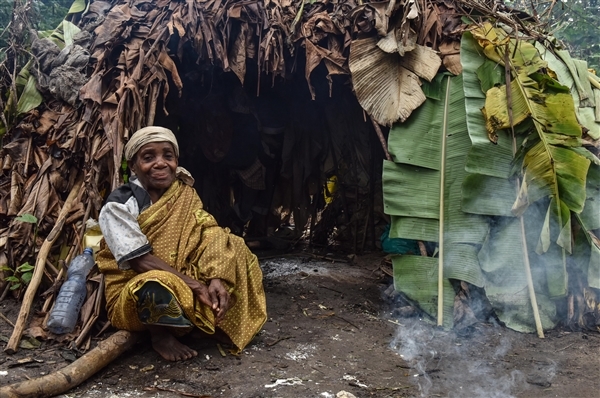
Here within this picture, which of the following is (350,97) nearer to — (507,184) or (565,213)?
(507,184)

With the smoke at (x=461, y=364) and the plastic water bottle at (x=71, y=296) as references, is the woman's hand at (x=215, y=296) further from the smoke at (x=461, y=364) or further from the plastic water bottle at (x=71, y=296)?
the smoke at (x=461, y=364)

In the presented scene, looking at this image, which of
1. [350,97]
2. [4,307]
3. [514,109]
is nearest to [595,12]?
[350,97]

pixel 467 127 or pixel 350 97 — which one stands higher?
pixel 350 97

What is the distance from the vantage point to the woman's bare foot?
9.53 ft

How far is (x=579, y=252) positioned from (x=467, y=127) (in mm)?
1132

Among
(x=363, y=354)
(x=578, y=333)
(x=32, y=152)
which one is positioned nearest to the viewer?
(x=363, y=354)

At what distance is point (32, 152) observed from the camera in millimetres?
4176

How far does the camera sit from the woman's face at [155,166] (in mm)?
3025

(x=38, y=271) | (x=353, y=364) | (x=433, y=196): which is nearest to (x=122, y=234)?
(x=38, y=271)

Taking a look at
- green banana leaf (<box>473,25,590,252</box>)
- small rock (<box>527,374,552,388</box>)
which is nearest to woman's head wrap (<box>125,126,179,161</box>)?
green banana leaf (<box>473,25,590,252</box>)

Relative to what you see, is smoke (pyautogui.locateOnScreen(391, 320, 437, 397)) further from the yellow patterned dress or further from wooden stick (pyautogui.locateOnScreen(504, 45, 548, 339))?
the yellow patterned dress

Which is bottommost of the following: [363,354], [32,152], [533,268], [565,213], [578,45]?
[363,354]

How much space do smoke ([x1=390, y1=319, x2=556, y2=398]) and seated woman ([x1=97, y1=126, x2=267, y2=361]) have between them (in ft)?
3.29

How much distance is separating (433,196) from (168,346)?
208 centimetres
